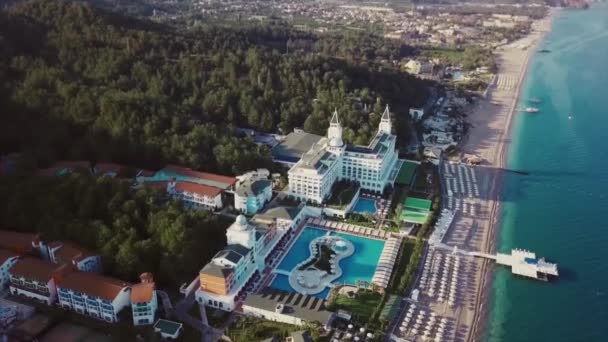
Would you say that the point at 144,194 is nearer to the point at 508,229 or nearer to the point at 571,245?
the point at 508,229

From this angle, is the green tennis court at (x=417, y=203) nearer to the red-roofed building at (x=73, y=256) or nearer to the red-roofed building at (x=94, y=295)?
the red-roofed building at (x=94, y=295)

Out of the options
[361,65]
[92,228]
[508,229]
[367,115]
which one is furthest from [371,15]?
[92,228]

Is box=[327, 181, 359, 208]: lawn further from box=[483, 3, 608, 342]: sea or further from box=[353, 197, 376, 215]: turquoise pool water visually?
box=[483, 3, 608, 342]: sea

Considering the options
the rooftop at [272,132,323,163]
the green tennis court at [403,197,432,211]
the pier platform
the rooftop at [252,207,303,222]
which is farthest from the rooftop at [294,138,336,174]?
the pier platform

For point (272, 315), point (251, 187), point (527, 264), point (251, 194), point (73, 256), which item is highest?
point (251, 187)

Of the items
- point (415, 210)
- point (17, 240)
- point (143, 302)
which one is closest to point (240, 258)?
point (143, 302)

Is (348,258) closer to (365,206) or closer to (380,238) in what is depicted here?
(380,238)
